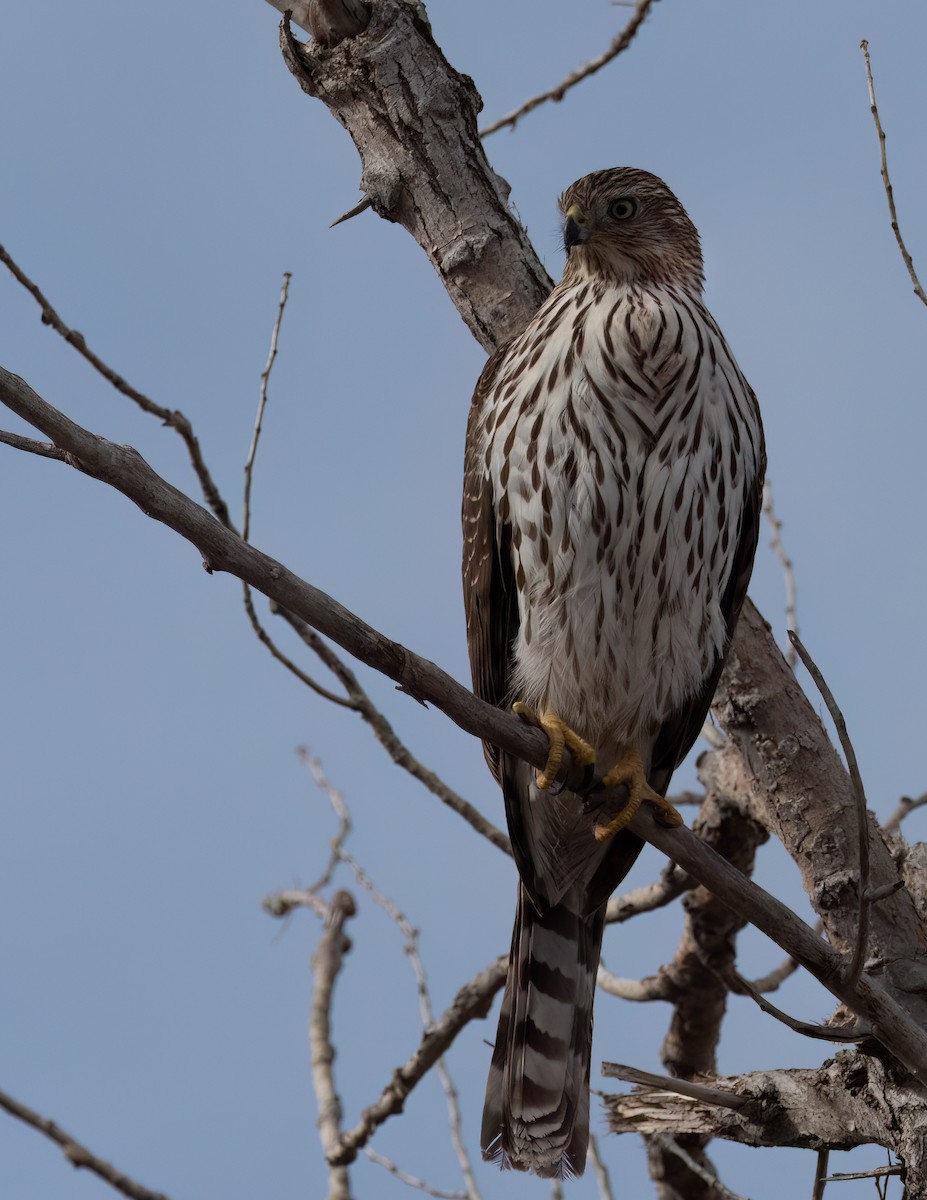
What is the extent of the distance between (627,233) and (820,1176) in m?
2.82

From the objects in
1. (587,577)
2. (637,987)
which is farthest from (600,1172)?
(587,577)

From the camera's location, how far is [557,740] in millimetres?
3508

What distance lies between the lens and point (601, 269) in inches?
167

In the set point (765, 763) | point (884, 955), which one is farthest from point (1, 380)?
point (884, 955)

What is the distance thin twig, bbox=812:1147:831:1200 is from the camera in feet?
12.5

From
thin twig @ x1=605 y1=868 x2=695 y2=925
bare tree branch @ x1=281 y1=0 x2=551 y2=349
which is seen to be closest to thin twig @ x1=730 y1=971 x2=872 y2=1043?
thin twig @ x1=605 y1=868 x2=695 y2=925

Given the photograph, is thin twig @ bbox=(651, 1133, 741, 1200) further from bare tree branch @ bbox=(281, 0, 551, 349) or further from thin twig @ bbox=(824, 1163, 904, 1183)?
bare tree branch @ bbox=(281, 0, 551, 349)

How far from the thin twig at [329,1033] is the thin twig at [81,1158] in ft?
3.32

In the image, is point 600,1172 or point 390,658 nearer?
point 390,658

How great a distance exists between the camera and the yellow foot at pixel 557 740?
344cm

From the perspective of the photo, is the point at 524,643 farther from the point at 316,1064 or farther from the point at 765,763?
the point at 316,1064

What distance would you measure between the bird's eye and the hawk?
6 cm

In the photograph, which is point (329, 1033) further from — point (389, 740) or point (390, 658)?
point (390, 658)

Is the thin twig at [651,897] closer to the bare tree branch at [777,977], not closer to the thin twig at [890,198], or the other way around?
the bare tree branch at [777,977]
